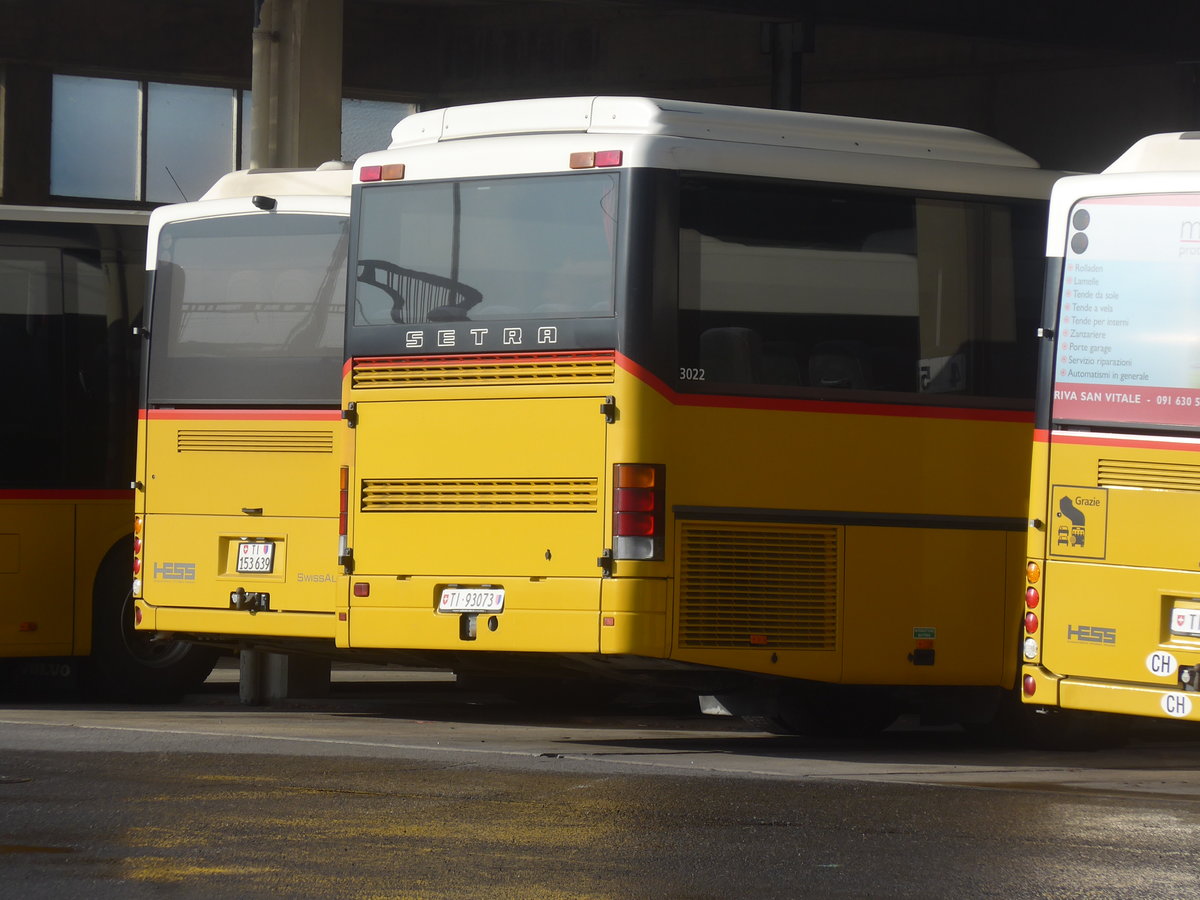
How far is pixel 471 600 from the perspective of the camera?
11.5 meters

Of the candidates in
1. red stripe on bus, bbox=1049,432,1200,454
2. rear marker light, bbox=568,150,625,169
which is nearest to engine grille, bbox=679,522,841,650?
red stripe on bus, bbox=1049,432,1200,454

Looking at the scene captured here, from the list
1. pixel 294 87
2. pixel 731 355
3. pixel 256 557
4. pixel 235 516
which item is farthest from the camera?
pixel 294 87

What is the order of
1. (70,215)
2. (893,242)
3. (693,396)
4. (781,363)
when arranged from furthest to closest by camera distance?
(70,215) < (893,242) < (781,363) < (693,396)

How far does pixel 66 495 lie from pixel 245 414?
2066 mm

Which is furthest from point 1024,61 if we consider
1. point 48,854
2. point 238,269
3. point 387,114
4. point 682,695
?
point 48,854

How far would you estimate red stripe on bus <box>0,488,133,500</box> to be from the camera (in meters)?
14.9

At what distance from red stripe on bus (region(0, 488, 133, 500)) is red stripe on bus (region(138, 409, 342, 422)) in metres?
1.24

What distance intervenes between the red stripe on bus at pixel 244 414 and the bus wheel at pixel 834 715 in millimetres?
3367

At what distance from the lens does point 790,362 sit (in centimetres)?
1146

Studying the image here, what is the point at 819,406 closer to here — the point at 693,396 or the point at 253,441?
the point at 693,396

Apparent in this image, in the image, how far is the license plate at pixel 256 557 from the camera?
13.8 meters

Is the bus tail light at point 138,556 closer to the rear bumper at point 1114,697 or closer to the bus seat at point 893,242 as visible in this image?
the bus seat at point 893,242

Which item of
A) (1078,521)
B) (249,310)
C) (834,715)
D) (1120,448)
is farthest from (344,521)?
(1120,448)

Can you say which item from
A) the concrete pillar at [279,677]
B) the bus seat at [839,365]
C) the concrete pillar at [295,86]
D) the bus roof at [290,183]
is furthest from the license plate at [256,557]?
the concrete pillar at [295,86]
